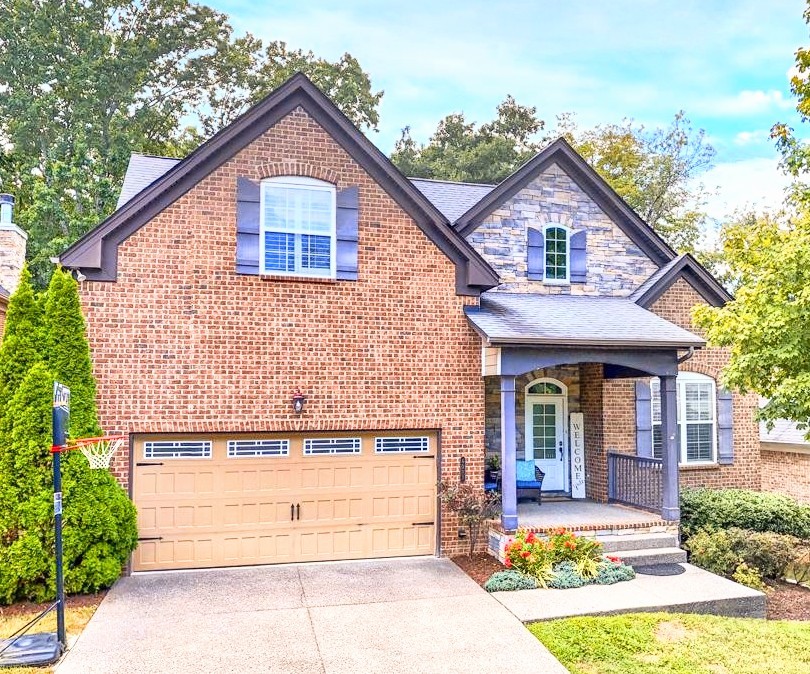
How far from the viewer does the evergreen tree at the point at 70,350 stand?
8492 millimetres

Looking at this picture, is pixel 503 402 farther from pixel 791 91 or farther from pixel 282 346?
pixel 791 91

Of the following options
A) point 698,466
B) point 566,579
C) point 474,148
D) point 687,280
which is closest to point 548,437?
point 698,466

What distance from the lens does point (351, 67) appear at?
31.4 metres

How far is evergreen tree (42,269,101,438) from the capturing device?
8492mm

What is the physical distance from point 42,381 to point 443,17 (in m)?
10.5

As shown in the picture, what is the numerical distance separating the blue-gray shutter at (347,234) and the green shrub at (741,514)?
7.45 m

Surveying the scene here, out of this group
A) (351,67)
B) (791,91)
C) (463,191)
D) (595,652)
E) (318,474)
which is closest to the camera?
(595,652)

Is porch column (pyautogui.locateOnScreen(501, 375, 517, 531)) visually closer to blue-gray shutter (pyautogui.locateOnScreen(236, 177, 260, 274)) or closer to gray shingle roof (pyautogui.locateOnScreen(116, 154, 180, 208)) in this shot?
blue-gray shutter (pyautogui.locateOnScreen(236, 177, 260, 274))

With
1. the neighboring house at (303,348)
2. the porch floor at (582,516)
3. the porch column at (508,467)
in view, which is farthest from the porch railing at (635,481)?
the porch column at (508,467)

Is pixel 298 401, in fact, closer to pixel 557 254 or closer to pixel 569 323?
pixel 569 323

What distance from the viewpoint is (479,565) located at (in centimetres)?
962

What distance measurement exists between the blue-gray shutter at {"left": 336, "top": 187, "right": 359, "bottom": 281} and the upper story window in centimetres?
467

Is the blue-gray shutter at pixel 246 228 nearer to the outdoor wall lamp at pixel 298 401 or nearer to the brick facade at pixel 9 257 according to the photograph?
the outdoor wall lamp at pixel 298 401

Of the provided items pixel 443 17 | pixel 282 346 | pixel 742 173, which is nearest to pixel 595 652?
pixel 282 346
